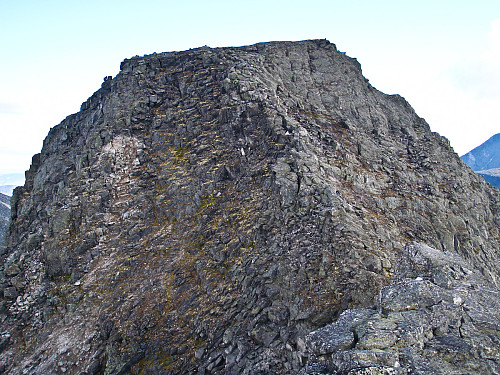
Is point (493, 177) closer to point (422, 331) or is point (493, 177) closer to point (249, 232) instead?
point (249, 232)

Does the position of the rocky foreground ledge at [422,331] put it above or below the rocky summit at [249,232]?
below

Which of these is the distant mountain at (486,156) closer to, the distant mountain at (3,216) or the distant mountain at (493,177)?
the distant mountain at (493,177)

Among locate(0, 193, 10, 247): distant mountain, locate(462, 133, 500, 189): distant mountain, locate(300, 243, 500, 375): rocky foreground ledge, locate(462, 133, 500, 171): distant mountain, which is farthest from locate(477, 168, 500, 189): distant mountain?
locate(0, 193, 10, 247): distant mountain

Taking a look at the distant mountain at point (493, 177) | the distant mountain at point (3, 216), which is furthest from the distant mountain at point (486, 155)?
the distant mountain at point (3, 216)

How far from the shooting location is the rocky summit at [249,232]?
13.4m

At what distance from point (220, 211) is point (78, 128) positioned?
1966cm

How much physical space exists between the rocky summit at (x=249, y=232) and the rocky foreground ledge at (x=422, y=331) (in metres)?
0.06

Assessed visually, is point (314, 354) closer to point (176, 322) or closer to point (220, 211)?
point (176, 322)

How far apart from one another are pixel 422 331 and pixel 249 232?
40.0ft

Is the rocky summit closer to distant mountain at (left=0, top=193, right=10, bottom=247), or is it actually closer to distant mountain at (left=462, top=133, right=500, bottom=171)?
distant mountain at (left=0, top=193, right=10, bottom=247)

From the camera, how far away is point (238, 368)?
17484 mm

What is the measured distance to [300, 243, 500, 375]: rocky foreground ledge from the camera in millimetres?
10219

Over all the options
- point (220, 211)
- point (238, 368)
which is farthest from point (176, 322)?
point (220, 211)

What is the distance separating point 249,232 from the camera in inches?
869
